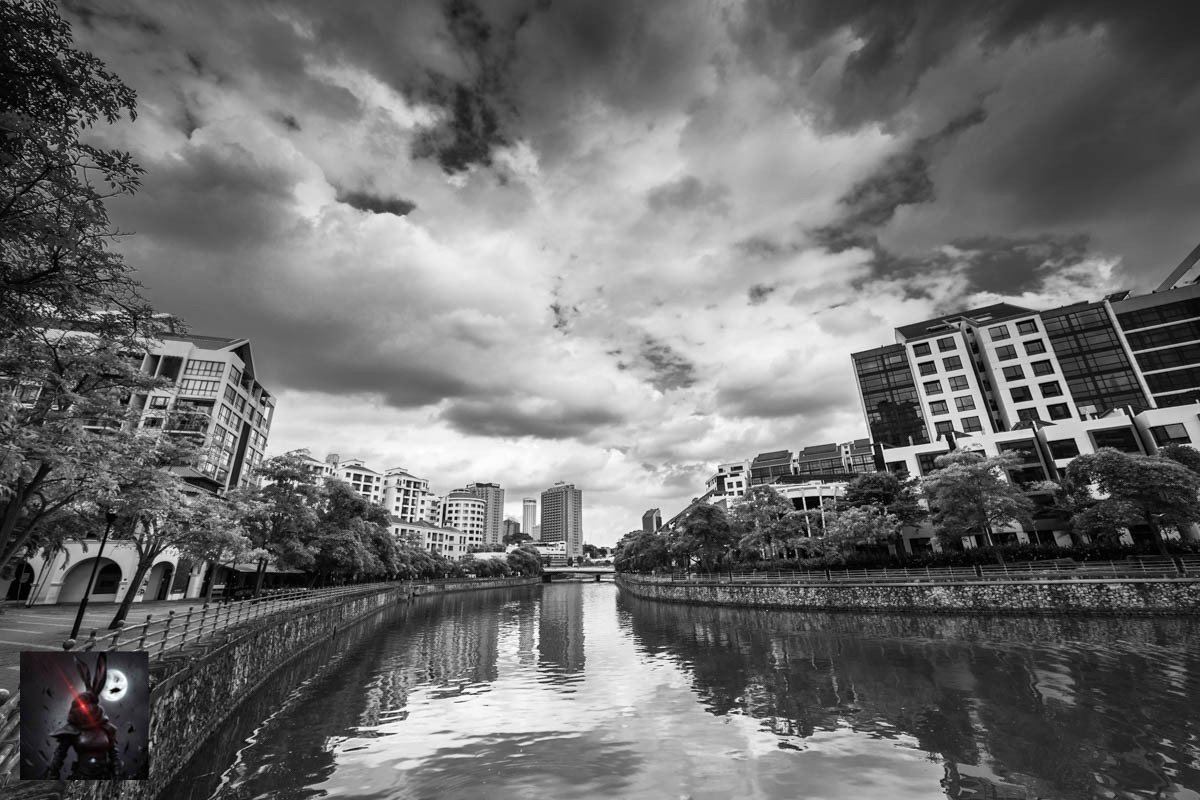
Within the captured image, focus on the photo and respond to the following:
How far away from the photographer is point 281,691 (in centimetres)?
2009

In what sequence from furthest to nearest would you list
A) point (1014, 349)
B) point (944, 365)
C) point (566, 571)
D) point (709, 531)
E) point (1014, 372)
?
point (566, 571)
point (944, 365)
point (1014, 349)
point (1014, 372)
point (709, 531)

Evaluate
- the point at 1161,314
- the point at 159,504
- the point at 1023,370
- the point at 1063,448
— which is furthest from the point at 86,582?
the point at 1161,314

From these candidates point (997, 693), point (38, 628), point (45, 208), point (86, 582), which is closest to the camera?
point (45, 208)

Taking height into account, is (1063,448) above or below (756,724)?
above

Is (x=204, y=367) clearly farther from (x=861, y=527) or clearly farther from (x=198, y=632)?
(x=861, y=527)

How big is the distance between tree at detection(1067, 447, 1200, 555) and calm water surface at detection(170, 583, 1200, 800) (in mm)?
13243

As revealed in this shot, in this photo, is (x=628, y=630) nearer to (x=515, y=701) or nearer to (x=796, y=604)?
(x=796, y=604)

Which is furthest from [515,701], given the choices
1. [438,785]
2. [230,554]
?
[230,554]

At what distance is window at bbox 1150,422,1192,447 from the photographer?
49531mm

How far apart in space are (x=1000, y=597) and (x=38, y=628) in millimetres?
51909

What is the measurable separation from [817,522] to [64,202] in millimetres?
69765

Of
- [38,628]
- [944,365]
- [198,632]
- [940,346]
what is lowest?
[38,628]

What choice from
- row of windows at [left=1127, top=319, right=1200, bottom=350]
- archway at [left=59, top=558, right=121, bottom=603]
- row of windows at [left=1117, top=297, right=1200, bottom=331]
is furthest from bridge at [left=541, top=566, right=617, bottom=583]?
Result: row of windows at [left=1117, top=297, right=1200, bottom=331]

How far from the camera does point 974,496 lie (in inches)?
1629
